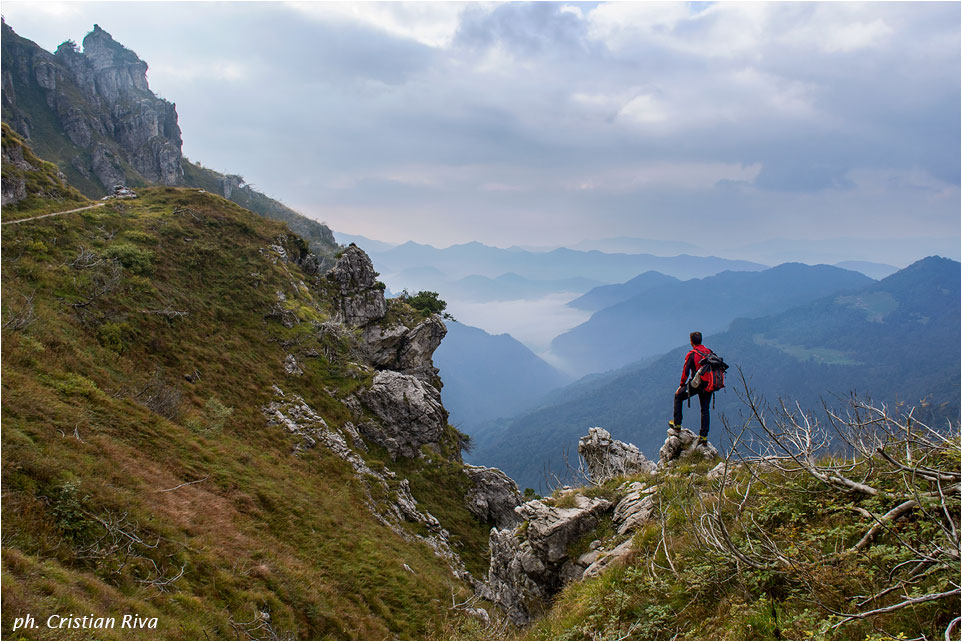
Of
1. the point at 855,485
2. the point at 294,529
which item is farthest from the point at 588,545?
the point at 294,529

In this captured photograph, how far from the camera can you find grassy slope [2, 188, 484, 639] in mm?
8211

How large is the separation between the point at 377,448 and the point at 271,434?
7.45 m

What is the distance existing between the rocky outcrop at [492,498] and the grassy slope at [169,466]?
1583 millimetres

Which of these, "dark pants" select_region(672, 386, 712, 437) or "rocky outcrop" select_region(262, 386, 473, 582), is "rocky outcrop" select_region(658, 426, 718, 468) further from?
"rocky outcrop" select_region(262, 386, 473, 582)

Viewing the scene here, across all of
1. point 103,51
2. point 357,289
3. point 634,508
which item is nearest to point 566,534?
point 634,508

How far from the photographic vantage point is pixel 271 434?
2103cm

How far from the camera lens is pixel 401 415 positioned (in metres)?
29.1

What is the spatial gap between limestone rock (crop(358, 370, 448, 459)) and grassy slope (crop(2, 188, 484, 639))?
1.94m

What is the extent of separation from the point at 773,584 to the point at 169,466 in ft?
51.1

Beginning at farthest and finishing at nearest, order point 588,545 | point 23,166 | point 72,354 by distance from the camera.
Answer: point 23,166 < point 72,354 < point 588,545

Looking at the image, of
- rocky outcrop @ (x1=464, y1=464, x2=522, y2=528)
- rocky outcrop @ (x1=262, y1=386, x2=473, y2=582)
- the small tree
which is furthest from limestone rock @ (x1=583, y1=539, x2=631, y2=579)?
rocky outcrop @ (x1=464, y1=464, x2=522, y2=528)

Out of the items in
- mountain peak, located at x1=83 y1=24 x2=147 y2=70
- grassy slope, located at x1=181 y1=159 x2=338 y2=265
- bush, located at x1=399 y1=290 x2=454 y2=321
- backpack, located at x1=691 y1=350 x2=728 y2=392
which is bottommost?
backpack, located at x1=691 y1=350 x2=728 y2=392

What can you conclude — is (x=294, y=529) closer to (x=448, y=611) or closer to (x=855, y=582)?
(x=448, y=611)

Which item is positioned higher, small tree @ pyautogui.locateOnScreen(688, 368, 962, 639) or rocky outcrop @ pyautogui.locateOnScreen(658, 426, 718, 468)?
small tree @ pyautogui.locateOnScreen(688, 368, 962, 639)
